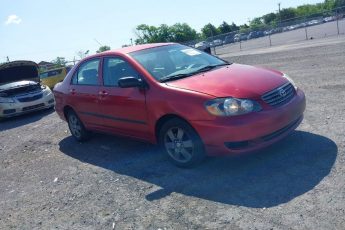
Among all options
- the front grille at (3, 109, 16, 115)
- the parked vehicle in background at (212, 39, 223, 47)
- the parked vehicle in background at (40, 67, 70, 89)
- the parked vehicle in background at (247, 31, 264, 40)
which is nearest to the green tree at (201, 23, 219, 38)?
the parked vehicle in background at (247, 31, 264, 40)

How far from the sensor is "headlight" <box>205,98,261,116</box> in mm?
4672

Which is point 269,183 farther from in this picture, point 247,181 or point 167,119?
point 167,119

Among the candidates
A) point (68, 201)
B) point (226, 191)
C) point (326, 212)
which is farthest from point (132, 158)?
point (326, 212)

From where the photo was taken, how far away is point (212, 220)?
3877mm

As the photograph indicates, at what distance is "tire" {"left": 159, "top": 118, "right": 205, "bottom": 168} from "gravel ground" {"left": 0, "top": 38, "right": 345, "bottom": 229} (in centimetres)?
16

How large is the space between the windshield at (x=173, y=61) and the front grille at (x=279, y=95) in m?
1.20

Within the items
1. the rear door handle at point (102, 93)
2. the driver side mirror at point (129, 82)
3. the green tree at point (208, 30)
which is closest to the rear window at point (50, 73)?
the rear door handle at point (102, 93)

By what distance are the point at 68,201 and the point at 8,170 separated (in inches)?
102

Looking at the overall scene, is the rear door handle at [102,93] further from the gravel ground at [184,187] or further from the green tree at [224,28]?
the green tree at [224,28]

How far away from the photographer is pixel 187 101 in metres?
4.91

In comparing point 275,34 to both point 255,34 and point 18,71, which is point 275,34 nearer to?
point 255,34

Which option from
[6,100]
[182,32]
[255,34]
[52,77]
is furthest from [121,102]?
[182,32]

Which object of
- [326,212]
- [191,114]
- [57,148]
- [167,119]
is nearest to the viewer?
[326,212]

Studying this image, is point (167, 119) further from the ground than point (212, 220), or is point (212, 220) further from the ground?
point (167, 119)
